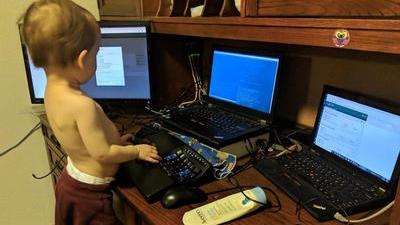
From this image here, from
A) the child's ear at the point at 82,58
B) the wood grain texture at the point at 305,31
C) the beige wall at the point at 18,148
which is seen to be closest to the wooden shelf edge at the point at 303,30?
the wood grain texture at the point at 305,31

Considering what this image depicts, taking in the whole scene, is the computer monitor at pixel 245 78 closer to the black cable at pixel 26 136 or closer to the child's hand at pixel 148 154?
the child's hand at pixel 148 154

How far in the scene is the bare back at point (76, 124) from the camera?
895 millimetres

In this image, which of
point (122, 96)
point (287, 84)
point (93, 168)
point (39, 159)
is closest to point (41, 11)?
point (93, 168)

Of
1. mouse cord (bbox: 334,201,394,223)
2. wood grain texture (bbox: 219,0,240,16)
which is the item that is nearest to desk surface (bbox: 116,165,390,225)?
mouse cord (bbox: 334,201,394,223)

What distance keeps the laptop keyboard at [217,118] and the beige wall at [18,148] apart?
90 centimetres

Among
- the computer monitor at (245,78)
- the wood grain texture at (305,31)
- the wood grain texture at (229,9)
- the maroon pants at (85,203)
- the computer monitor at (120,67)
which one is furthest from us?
the computer monitor at (120,67)

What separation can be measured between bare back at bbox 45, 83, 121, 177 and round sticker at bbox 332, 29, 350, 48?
1.99 ft

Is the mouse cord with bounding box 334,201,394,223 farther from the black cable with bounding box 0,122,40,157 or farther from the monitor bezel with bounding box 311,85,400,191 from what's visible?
the black cable with bounding box 0,122,40,157

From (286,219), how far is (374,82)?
1.75 ft

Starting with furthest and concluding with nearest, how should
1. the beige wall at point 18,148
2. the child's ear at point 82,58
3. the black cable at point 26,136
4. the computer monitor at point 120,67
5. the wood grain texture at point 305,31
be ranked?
the black cable at point 26,136 → the beige wall at point 18,148 → the computer monitor at point 120,67 → the child's ear at point 82,58 → the wood grain texture at point 305,31

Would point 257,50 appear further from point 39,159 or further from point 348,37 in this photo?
point 39,159

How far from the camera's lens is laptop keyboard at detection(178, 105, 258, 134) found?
1173 millimetres

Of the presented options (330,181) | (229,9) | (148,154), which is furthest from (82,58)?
(330,181)

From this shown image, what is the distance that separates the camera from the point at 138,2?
158cm
